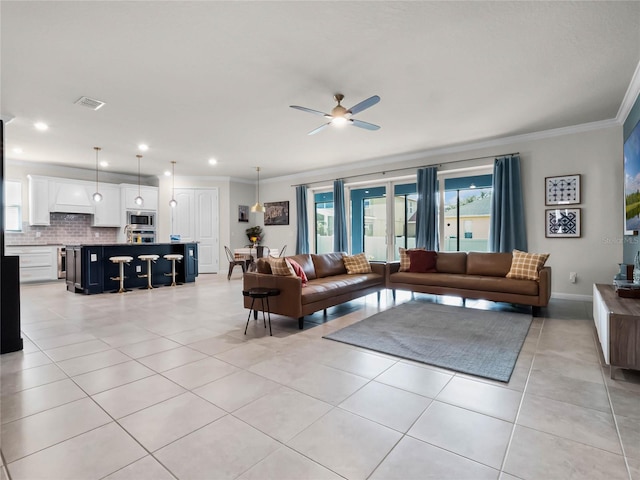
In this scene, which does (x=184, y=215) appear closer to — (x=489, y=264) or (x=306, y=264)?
(x=306, y=264)

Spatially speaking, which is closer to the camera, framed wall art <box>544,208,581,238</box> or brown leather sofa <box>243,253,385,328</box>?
brown leather sofa <box>243,253,385,328</box>

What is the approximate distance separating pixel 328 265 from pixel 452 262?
7.23ft

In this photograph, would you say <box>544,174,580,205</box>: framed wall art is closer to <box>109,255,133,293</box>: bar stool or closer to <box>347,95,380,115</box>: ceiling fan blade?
<box>347,95,380,115</box>: ceiling fan blade

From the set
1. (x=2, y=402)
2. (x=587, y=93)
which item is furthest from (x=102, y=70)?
(x=587, y=93)

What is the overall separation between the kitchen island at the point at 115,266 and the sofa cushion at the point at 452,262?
5800 mm

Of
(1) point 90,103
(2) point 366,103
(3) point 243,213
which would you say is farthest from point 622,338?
(3) point 243,213

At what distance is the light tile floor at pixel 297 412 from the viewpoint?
1.62 meters

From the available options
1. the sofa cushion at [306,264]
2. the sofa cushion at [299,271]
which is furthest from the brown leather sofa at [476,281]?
the sofa cushion at [299,271]

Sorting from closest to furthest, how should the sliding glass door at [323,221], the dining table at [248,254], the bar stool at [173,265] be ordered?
the bar stool at [173,265] → the dining table at [248,254] → the sliding glass door at [323,221]

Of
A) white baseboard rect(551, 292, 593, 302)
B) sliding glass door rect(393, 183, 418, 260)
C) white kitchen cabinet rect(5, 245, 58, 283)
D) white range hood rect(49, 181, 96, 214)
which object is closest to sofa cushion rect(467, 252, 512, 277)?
white baseboard rect(551, 292, 593, 302)

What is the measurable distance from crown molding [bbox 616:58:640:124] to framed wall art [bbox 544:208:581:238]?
145 centimetres

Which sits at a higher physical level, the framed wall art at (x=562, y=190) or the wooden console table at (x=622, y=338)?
the framed wall art at (x=562, y=190)

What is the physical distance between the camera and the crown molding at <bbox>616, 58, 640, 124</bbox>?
144 inches

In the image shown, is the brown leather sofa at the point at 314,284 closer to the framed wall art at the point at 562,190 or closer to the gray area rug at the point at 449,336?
the gray area rug at the point at 449,336
